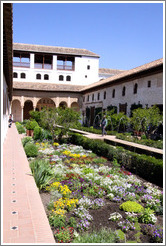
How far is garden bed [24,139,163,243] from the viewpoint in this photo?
3994 millimetres

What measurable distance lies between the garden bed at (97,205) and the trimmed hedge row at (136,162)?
1.23ft

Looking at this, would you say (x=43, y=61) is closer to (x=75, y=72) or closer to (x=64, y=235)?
(x=75, y=72)

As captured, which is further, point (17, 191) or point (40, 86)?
point (40, 86)

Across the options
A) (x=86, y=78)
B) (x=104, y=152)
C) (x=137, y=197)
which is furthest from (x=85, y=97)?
(x=137, y=197)

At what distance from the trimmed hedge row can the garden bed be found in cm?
37

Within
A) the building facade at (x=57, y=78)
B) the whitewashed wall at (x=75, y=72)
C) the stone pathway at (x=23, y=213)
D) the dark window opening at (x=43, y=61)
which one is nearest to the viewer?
the stone pathway at (x=23, y=213)

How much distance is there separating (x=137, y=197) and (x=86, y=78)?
35.5 metres

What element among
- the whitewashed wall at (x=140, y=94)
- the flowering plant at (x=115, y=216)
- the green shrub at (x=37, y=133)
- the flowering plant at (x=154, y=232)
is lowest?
the flowering plant at (x=154, y=232)

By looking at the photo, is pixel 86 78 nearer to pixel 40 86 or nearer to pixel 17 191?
pixel 40 86

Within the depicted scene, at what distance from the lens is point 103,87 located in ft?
92.6

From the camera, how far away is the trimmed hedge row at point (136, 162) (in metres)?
7.26

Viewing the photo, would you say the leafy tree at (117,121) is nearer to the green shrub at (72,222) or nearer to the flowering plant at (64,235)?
the green shrub at (72,222)

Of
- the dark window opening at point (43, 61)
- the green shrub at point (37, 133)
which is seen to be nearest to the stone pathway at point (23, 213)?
the green shrub at point (37, 133)

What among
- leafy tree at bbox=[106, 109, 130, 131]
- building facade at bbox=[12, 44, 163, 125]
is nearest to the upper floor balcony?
building facade at bbox=[12, 44, 163, 125]
